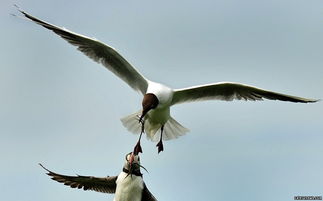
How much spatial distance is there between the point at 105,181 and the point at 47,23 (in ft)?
7.83

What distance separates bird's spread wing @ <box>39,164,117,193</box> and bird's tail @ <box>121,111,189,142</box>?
1003 millimetres

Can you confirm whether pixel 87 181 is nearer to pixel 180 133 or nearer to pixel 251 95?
pixel 180 133

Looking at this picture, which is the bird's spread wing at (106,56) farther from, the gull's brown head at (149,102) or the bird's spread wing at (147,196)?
the bird's spread wing at (147,196)

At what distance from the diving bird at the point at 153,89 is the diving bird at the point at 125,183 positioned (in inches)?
26.5

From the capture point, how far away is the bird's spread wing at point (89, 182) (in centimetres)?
850

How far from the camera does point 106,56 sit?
9367 mm

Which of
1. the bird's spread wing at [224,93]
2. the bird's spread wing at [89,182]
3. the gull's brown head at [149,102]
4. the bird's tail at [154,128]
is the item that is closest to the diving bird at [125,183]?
the bird's spread wing at [89,182]

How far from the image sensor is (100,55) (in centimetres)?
941

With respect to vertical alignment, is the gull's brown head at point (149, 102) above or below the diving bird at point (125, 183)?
above

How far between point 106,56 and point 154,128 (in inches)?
50.9

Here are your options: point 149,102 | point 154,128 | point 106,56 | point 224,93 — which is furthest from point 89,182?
point 224,93

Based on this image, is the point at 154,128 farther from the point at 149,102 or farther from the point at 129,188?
the point at 129,188

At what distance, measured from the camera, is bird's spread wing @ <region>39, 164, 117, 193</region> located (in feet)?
27.9

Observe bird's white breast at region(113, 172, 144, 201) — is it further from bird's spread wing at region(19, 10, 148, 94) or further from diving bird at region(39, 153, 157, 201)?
bird's spread wing at region(19, 10, 148, 94)
